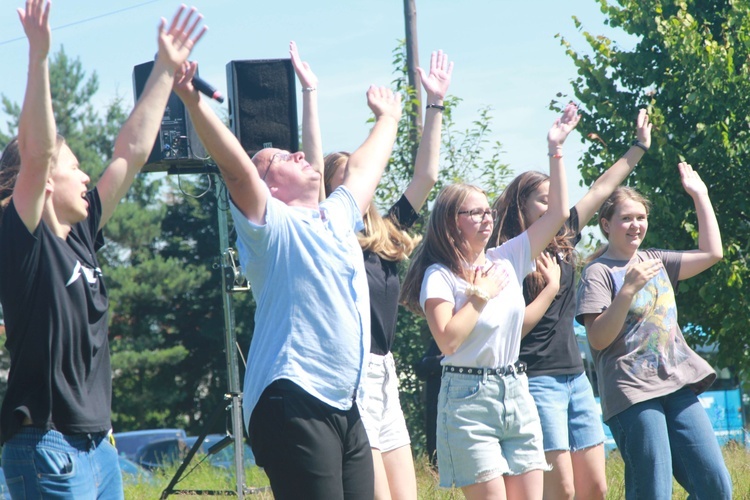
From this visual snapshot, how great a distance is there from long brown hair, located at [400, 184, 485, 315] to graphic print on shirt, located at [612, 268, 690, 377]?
0.93 metres

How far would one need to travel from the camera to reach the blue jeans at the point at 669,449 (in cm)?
397

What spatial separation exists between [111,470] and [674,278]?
2.96 meters

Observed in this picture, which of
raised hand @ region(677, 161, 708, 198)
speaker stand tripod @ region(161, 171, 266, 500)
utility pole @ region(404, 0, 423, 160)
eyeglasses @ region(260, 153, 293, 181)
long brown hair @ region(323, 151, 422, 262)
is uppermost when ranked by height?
utility pole @ region(404, 0, 423, 160)

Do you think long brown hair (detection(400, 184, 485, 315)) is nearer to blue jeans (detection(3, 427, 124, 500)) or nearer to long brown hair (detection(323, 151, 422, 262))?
long brown hair (detection(323, 151, 422, 262))

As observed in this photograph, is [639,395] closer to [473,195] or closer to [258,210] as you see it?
[473,195]

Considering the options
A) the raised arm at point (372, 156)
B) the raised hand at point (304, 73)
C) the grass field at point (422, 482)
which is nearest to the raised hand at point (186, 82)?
the raised arm at point (372, 156)

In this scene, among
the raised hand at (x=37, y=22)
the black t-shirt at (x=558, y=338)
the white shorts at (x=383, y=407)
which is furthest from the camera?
the black t-shirt at (x=558, y=338)

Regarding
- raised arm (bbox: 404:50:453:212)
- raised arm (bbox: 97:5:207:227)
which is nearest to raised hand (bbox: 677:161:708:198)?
raised arm (bbox: 404:50:453:212)

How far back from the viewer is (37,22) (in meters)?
2.34

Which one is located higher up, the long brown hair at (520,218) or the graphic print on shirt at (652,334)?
the long brown hair at (520,218)

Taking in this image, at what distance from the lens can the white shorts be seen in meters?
3.82

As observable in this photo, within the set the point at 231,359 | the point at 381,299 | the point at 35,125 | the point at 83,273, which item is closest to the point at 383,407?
the point at 381,299

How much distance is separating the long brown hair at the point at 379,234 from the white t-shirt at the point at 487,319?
0.26 meters

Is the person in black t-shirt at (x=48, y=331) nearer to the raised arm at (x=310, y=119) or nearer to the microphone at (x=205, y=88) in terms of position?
the microphone at (x=205, y=88)
